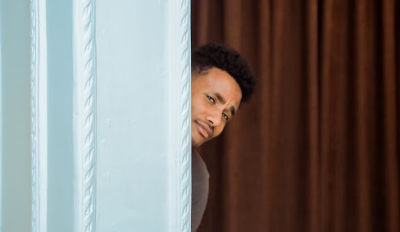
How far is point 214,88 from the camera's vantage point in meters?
1.42

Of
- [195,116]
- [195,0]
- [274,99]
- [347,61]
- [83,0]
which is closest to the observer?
[83,0]

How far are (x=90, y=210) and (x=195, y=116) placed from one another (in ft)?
2.44

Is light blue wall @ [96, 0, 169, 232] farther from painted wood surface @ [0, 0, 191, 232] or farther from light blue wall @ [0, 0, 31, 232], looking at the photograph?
light blue wall @ [0, 0, 31, 232]

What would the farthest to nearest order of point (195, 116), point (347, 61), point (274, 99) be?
point (347, 61) < point (274, 99) < point (195, 116)

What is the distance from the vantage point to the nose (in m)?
1.40

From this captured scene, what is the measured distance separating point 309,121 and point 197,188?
801mm

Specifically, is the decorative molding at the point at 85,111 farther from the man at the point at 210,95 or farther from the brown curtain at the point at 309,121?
the brown curtain at the point at 309,121

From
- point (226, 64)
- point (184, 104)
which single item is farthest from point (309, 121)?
point (184, 104)

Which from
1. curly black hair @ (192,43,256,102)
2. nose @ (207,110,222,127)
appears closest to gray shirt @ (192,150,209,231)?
nose @ (207,110,222,127)

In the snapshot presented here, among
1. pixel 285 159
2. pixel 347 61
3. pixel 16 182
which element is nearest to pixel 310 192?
pixel 285 159

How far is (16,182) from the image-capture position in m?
0.79

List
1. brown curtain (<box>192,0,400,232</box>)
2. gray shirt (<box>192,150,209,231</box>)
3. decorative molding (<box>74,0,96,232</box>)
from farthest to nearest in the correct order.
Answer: brown curtain (<box>192,0,400,232</box>), gray shirt (<box>192,150,209,231</box>), decorative molding (<box>74,0,96,232</box>)

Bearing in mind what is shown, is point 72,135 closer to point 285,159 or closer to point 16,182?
point 16,182

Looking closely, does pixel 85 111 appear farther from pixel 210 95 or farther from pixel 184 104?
pixel 210 95
